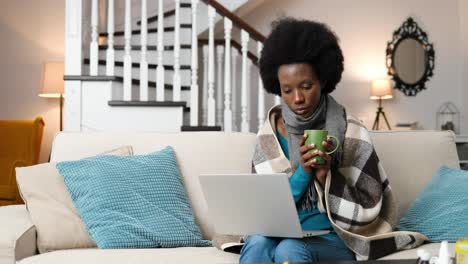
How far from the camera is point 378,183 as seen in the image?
205cm

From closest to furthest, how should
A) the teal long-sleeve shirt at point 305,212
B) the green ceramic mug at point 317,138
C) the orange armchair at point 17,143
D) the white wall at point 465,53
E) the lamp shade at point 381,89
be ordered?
the green ceramic mug at point 317,138
the teal long-sleeve shirt at point 305,212
the orange armchair at point 17,143
the lamp shade at point 381,89
the white wall at point 465,53

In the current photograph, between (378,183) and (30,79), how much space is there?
16.0ft

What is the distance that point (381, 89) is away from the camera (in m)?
6.34

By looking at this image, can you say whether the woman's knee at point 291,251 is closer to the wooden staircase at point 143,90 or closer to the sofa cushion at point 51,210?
the sofa cushion at point 51,210

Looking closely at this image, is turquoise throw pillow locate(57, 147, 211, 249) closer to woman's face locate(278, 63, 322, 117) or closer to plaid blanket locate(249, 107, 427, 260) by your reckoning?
plaid blanket locate(249, 107, 427, 260)

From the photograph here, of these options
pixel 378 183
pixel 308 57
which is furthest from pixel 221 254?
pixel 308 57

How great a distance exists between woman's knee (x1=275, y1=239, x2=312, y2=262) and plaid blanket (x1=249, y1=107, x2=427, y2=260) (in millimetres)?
165

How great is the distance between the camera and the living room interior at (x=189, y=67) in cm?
461

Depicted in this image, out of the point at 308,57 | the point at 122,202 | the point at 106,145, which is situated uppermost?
the point at 308,57

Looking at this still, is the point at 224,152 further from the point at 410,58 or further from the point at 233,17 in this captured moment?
the point at 410,58

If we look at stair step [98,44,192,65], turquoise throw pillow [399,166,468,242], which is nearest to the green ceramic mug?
turquoise throw pillow [399,166,468,242]

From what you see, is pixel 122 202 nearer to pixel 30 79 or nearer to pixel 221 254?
pixel 221 254

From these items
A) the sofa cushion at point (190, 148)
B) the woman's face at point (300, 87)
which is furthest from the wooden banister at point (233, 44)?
the woman's face at point (300, 87)

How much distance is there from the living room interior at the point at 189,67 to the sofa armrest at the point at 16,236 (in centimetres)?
157
